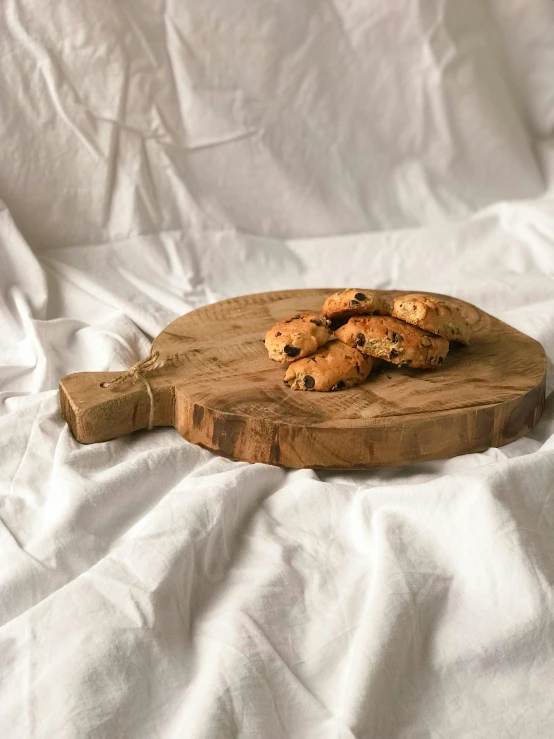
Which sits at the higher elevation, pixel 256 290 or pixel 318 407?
pixel 318 407

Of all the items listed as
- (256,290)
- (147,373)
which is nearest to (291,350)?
(147,373)

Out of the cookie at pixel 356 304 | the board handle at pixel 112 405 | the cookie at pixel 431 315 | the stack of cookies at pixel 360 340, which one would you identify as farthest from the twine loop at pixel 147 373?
the cookie at pixel 431 315

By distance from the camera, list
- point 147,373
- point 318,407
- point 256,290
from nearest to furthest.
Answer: point 318,407
point 147,373
point 256,290

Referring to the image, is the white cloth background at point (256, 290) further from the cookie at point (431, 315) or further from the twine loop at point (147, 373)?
the cookie at point (431, 315)

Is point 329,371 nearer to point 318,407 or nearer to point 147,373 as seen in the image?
point 318,407

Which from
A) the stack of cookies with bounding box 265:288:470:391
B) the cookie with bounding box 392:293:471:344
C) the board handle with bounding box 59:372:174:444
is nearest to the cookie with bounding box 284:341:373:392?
the stack of cookies with bounding box 265:288:470:391

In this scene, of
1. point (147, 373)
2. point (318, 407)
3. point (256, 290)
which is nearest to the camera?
point (318, 407)

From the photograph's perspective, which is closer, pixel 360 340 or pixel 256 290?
pixel 360 340
